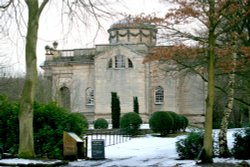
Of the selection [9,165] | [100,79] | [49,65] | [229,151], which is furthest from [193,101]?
[9,165]

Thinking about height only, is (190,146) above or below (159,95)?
below

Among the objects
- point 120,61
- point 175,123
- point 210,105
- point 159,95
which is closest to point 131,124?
point 175,123

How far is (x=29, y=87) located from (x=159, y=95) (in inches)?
1755

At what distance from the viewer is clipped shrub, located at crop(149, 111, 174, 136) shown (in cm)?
3819

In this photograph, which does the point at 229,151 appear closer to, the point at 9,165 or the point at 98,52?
the point at 9,165

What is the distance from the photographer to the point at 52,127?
71.8ft

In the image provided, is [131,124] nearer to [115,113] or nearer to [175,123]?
[175,123]

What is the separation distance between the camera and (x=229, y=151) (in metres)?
20.1

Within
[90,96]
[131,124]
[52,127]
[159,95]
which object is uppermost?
[90,96]

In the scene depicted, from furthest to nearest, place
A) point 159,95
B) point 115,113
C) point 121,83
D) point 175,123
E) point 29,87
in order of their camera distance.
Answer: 1. point 159,95
2. point 121,83
3. point 115,113
4. point 175,123
5. point 29,87

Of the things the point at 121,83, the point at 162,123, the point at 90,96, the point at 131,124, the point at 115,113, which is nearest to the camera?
the point at 162,123

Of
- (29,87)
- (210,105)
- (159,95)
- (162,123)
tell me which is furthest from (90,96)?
(210,105)

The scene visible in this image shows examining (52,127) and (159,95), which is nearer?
(52,127)

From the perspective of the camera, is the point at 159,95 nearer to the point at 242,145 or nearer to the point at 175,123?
the point at 175,123
